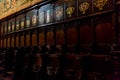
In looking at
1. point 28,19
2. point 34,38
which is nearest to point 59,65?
point 34,38

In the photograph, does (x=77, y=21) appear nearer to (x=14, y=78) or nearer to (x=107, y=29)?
(x=107, y=29)

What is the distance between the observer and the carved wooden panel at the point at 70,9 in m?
6.87

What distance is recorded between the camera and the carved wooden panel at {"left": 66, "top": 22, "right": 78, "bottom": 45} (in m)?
6.84

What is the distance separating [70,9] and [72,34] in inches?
34.4

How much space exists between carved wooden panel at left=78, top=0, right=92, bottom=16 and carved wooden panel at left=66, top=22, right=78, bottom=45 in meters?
0.52

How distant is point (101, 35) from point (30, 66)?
2.82 m

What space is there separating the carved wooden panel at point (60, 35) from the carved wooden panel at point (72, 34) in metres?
0.29

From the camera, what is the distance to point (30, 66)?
718cm

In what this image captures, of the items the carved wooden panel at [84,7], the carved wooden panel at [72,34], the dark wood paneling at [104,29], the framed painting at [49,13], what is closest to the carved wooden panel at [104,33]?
the dark wood paneling at [104,29]

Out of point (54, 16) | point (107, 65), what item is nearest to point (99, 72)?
point (107, 65)

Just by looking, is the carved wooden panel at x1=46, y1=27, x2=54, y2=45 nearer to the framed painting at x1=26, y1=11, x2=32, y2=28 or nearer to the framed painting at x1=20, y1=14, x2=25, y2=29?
the framed painting at x1=26, y1=11, x2=32, y2=28

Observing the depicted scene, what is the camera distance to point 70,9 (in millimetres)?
7035

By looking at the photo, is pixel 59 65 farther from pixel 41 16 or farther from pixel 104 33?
pixel 41 16

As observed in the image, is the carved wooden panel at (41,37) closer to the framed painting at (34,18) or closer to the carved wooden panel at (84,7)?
the framed painting at (34,18)
